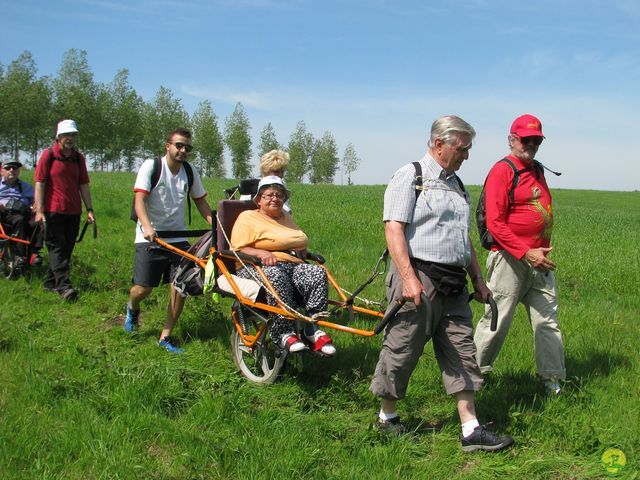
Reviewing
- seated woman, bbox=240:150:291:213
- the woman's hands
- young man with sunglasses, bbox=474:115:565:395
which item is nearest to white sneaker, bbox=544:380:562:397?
young man with sunglasses, bbox=474:115:565:395

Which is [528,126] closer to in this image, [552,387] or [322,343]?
[552,387]

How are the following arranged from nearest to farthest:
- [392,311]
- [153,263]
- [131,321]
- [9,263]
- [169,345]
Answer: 1. [392,311]
2. [169,345]
3. [153,263]
4. [131,321]
5. [9,263]

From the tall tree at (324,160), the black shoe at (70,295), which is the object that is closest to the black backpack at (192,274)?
the black shoe at (70,295)

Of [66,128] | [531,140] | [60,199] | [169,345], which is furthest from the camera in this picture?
[60,199]

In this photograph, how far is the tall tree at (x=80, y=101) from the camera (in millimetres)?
58438

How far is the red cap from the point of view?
16.0ft

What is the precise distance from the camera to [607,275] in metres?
10.1

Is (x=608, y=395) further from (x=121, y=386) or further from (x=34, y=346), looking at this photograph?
(x=34, y=346)

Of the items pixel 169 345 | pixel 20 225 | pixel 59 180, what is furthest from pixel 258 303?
pixel 20 225

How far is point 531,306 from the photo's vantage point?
5219mm

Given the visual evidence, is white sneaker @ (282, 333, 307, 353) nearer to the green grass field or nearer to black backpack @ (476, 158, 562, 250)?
the green grass field

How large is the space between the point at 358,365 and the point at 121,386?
2085 mm

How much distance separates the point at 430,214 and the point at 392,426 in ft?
4.94

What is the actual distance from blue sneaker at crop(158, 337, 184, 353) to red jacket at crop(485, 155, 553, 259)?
3182mm
